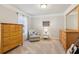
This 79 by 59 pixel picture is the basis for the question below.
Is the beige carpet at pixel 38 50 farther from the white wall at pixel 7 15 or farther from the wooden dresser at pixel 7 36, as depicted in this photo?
the white wall at pixel 7 15

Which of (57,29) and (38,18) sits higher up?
(38,18)

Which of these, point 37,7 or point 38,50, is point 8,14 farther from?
point 38,50

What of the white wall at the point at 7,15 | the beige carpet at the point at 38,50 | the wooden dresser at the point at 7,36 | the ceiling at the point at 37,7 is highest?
the ceiling at the point at 37,7

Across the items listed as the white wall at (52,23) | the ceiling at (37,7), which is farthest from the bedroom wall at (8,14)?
the white wall at (52,23)

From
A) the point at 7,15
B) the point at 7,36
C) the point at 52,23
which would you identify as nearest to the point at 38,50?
the point at 7,36

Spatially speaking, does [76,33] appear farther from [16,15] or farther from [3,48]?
[16,15]

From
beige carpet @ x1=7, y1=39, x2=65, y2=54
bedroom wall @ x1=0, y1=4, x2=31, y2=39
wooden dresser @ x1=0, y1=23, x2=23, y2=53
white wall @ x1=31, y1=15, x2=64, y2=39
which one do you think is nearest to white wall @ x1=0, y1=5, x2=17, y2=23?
bedroom wall @ x1=0, y1=4, x2=31, y2=39

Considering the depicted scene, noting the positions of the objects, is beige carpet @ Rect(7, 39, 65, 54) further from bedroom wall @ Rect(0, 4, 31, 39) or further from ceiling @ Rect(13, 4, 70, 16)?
ceiling @ Rect(13, 4, 70, 16)

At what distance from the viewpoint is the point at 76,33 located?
441 cm

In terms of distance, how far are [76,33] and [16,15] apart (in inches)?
138

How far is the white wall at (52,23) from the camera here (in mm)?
8797

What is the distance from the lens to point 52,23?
29.5ft

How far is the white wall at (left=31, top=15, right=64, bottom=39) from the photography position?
28.9 ft
